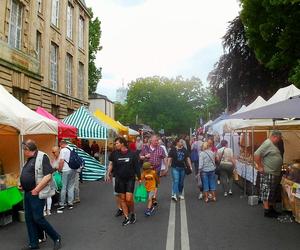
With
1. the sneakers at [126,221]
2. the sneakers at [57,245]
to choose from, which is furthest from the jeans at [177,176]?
the sneakers at [57,245]

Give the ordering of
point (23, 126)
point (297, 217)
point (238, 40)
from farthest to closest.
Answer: point (238, 40), point (23, 126), point (297, 217)

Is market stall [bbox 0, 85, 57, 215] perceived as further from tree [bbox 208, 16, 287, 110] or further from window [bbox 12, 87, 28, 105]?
tree [bbox 208, 16, 287, 110]

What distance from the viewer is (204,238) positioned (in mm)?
7773

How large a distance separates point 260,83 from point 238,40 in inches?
118

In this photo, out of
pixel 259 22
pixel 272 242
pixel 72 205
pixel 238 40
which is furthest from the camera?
pixel 238 40

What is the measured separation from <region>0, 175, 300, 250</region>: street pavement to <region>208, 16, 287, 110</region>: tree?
17.2 meters

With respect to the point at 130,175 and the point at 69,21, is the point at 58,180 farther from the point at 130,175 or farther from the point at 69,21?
the point at 69,21

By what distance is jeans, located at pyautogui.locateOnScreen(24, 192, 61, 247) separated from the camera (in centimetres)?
709

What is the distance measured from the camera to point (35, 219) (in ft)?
23.2

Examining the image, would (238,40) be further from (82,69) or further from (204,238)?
(204,238)

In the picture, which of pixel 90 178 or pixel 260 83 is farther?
pixel 260 83

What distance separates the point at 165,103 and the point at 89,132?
52314 mm

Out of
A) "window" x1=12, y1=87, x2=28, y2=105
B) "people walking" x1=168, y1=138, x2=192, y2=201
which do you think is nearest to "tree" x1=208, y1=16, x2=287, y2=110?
"window" x1=12, y1=87, x2=28, y2=105

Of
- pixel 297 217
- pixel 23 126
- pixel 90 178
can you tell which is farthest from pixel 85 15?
pixel 297 217
